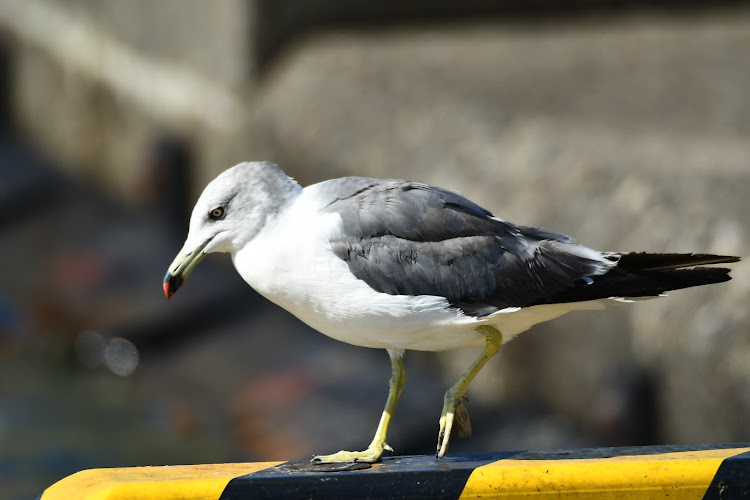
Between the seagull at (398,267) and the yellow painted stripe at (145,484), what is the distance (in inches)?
12.9

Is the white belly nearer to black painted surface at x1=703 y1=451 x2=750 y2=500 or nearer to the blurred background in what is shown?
black painted surface at x1=703 y1=451 x2=750 y2=500

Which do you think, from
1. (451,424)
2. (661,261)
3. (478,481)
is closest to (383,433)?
(451,424)

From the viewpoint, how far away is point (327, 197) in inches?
105

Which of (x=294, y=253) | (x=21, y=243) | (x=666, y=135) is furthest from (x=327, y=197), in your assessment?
(x=21, y=243)

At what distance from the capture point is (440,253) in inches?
105

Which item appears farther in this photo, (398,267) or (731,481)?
(398,267)

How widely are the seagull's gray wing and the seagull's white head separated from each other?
140 millimetres

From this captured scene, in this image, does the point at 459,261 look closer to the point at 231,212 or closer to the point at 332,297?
the point at 332,297

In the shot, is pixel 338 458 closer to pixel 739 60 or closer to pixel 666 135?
pixel 666 135

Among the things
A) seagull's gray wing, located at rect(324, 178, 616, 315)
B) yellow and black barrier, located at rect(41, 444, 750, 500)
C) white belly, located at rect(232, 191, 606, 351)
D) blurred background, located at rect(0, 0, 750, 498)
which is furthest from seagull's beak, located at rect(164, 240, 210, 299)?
blurred background, located at rect(0, 0, 750, 498)

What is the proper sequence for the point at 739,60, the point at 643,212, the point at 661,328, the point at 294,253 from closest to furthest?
the point at 294,253 → the point at 661,328 → the point at 643,212 → the point at 739,60

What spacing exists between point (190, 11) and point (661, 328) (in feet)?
17.5

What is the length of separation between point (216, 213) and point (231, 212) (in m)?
0.04

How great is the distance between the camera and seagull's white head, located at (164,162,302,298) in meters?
2.64
